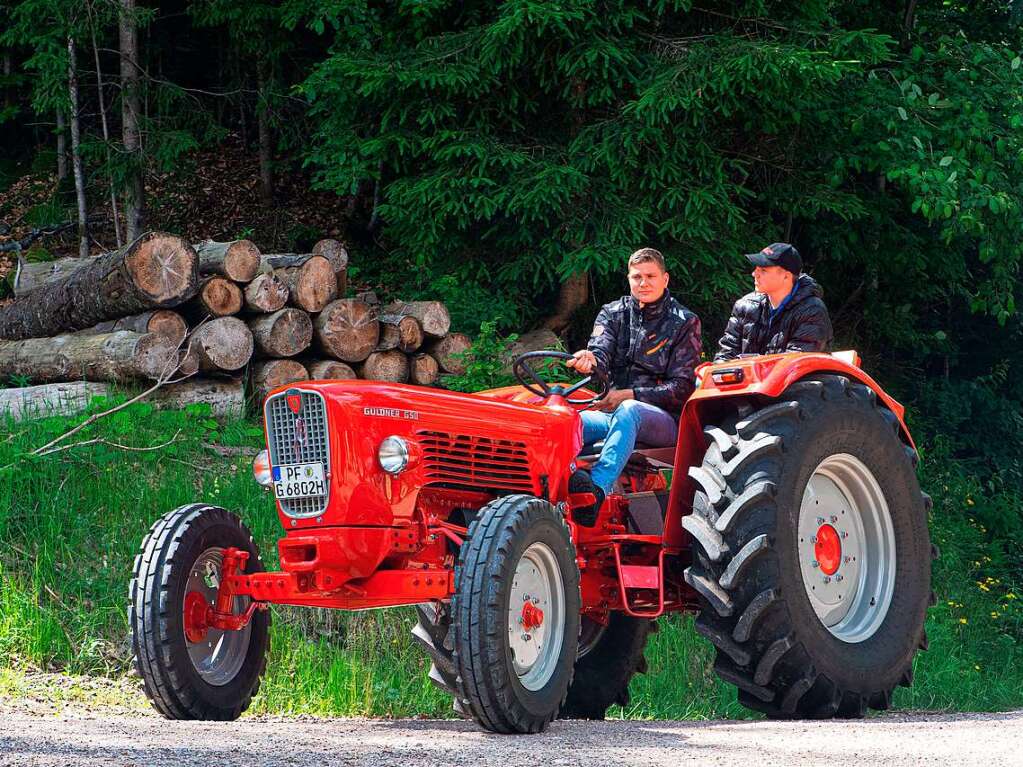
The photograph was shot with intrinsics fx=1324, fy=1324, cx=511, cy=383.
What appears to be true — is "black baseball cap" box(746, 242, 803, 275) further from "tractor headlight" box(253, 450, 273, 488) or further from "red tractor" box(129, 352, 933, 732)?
"tractor headlight" box(253, 450, 273, 488)

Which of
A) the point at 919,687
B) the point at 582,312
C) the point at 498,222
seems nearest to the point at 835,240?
the point at 582,312

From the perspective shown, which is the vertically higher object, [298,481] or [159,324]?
[159,324]

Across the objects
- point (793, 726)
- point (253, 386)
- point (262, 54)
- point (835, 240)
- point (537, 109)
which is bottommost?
point (793, 726)

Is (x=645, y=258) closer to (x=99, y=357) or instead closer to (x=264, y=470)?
(x=264, y=470)

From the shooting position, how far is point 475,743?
14.3ft

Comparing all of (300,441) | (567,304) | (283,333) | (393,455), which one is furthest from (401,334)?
(393,455)

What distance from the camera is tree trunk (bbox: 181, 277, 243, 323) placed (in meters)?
9.62

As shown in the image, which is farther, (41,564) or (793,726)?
(41,564)

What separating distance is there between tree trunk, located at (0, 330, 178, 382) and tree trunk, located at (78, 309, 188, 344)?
0.24 ft

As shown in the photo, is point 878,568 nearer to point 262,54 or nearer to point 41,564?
point 41,564

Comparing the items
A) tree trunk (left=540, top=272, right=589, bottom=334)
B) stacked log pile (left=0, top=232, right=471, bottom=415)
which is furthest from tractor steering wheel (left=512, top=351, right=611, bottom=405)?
tree trunk (left=540, top=272, right=589, bottom=334)

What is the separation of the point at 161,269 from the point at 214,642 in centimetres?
476

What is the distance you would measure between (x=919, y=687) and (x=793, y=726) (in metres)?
3.86

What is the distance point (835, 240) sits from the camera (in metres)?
11.9
